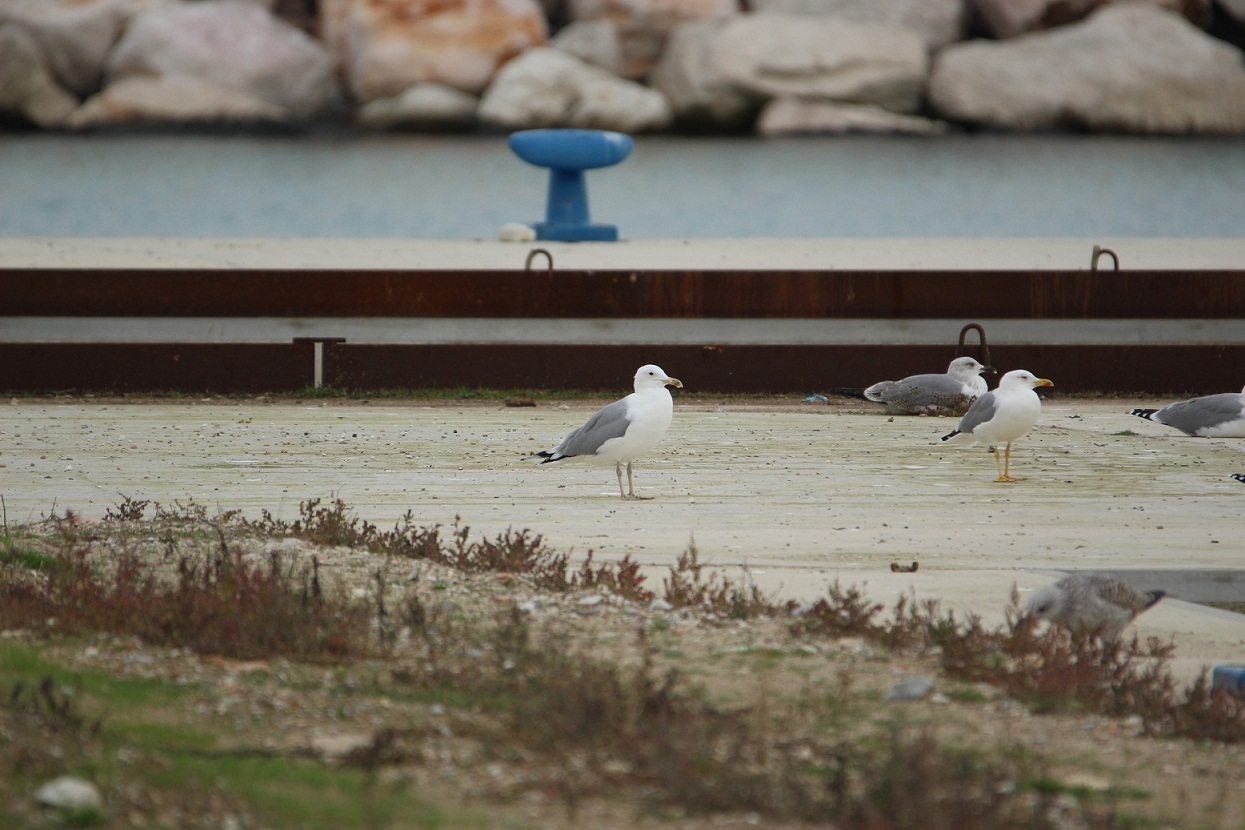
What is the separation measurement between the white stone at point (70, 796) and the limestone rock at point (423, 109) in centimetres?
5669

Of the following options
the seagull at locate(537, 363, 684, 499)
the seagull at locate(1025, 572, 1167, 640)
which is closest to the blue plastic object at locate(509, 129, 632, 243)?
the seagull at locate(537, 363, 684, 499)

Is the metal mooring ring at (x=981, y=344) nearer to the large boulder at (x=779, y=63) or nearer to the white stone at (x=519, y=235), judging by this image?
the white stone at (x=519, y=235)

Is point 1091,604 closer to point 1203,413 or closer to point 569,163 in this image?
point 1203,413

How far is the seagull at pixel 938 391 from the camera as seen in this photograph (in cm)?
1221

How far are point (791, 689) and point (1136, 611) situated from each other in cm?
143

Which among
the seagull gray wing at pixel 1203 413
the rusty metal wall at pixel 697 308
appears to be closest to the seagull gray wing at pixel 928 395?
the rusty metal wall at pixel 697 308

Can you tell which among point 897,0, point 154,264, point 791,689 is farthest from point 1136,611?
point 897,0

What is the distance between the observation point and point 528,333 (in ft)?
47.8

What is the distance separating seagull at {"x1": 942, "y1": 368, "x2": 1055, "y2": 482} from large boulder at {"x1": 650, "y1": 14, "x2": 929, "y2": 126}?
46.4 m

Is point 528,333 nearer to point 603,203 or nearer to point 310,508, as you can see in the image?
point 310,508

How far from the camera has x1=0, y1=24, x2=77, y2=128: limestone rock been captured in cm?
5825

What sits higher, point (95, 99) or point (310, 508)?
point (95, 99)

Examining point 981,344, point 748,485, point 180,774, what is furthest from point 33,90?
point 180,774

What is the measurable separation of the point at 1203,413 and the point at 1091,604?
5.97 m
